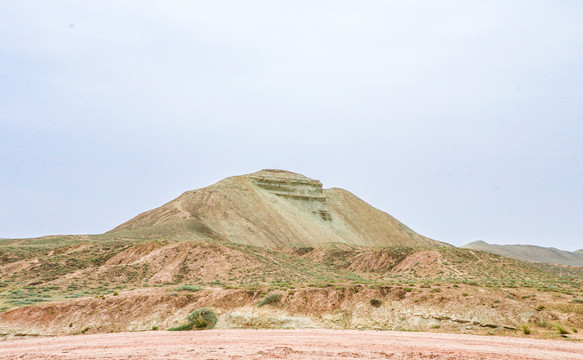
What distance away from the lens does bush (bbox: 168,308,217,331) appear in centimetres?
1967

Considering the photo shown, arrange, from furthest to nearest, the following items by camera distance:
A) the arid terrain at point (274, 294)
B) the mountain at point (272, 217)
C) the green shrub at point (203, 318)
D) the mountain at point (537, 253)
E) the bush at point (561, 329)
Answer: the mountain at point (537, 253) → the mountain at point (272, 217) → the green shrub at point (203, 318) → the arid terrain at point (274, 294) → the bush at point (561, 329)

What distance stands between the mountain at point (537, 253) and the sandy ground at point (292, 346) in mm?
146057

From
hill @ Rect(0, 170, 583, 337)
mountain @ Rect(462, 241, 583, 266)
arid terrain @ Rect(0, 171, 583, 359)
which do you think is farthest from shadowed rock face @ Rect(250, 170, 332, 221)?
mountain @ Rect(462, 241, 583, 266)

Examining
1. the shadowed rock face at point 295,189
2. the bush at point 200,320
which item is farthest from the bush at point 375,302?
the shadowed rock face at point 295,189

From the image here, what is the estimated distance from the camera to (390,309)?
2073 cm

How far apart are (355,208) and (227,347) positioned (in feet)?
325

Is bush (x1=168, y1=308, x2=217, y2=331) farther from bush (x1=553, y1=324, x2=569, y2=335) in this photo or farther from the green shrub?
bush (x1=553, y1=324, x2=569, y2=335)

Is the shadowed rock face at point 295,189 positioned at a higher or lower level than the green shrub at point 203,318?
higher

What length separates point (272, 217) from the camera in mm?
88188

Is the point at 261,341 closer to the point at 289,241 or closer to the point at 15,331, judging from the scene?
the point at 15,331

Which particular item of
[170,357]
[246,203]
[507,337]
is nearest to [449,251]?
[507,337]

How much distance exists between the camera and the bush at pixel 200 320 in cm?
1967

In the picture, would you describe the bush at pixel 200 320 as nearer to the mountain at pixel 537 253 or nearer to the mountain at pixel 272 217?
the mountain at pixel 272 217

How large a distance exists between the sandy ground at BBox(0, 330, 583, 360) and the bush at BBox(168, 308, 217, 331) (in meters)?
1.15
